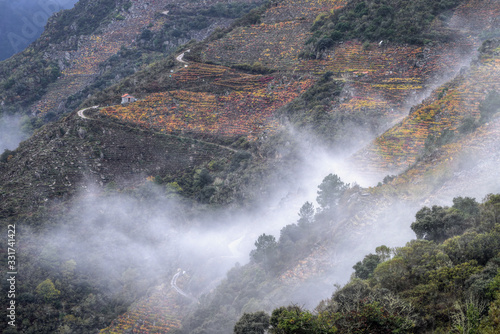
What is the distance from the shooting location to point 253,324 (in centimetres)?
1817

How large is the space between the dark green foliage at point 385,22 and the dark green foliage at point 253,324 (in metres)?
43.9

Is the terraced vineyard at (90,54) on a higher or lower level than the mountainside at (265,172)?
higher

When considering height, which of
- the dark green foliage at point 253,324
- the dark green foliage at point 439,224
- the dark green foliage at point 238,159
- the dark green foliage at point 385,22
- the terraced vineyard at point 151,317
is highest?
the dark green foliage at point 385,22

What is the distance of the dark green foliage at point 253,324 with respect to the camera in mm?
18125

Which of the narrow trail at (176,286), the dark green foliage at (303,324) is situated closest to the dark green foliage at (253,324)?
the dark green foliage at (303,324)

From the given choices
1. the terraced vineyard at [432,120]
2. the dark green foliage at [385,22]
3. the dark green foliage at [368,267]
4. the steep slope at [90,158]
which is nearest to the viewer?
the dark green foliage at [368,267]

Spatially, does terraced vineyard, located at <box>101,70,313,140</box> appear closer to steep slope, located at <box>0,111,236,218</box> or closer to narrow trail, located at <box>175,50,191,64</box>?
steep slope, located at <box>0,111,236,218</box>

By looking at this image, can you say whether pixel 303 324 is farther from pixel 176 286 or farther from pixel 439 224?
pixel 176 286

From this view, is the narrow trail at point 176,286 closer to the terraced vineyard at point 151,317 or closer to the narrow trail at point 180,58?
the terraced vineyard at point 151,317

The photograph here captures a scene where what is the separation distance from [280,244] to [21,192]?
3108 centimetres

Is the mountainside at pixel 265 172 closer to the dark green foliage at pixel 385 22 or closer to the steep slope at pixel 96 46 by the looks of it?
the dark green foliage at pixel 385 22

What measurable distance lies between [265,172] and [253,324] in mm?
25708

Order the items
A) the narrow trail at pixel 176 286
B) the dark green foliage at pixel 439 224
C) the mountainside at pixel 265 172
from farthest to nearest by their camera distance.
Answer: the narrow trail at pixel 176 286
the mountainside at pixel 265 172
the dark green foliage at pixel 439 224

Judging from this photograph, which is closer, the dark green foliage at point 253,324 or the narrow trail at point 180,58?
the dark green foliage at point 253,324
